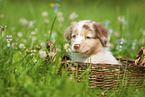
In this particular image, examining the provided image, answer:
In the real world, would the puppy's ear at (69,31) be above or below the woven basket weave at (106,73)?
above

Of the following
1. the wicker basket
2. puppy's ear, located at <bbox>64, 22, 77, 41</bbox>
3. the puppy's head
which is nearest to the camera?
the wicker basket

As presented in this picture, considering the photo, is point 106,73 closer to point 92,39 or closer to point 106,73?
point 106,73

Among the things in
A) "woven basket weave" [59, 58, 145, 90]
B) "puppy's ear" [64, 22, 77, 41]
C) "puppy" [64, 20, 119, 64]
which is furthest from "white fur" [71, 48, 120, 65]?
"woven basket weave" [59, 58, 145, 90]

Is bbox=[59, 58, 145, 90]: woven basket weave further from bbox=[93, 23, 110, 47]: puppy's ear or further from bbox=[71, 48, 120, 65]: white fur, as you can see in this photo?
bbox=[93, 23, 110, 47]: puppy's ear

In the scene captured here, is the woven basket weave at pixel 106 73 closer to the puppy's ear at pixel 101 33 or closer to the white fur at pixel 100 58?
the white fur at pixel 100 58

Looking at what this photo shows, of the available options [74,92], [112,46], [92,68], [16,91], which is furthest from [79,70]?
[112,46]

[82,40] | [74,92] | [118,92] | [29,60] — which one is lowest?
[118,92]

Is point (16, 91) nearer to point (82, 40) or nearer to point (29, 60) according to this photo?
point (29, 60)

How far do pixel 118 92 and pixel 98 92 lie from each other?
0.76 feet

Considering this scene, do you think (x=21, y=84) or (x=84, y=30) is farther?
(x=84, y=30)

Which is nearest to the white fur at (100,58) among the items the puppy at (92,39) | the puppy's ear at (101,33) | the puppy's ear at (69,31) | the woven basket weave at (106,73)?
the puppy at (92,39)

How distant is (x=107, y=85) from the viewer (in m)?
2.23

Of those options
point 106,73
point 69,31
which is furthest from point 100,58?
point 69,31

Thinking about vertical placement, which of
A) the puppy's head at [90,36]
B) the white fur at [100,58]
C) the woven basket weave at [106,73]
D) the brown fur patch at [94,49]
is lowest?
the woven basket weave at [106,73]
